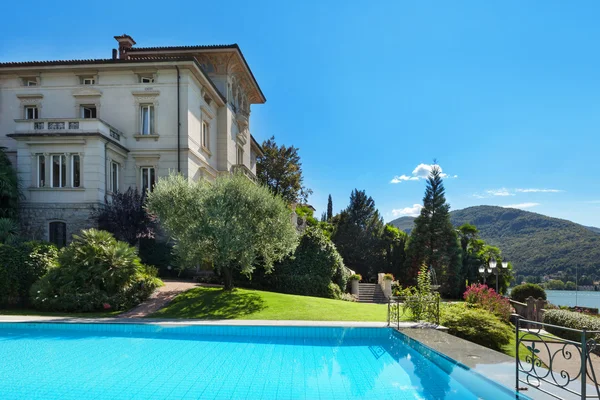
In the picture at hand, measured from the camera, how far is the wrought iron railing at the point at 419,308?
12.8 m

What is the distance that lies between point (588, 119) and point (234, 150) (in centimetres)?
2280

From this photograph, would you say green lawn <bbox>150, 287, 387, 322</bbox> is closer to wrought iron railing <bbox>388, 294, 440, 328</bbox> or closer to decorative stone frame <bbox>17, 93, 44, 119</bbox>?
wrought iron railing <bbox>388, 294, 440, 328</bbox>

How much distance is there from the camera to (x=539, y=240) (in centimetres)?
6091

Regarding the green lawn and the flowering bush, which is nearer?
the flowering bush

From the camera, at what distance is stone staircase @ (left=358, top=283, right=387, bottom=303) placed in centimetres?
2617

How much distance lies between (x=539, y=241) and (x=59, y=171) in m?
62.4

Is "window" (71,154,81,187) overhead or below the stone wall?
overhead

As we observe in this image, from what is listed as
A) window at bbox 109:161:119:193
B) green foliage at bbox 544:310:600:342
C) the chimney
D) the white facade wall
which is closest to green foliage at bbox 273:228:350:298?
the white facade wall

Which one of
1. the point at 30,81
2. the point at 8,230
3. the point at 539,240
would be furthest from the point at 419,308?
the point at 539,240

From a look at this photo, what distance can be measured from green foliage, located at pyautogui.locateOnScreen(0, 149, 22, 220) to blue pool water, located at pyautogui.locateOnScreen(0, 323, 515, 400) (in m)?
10.6

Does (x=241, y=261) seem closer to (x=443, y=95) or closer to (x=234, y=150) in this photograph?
(x=443, y=95)

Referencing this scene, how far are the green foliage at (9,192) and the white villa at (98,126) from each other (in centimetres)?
42

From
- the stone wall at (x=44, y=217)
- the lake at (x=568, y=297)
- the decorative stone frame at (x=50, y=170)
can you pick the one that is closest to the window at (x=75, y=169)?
the decorative stone frame at (x=50, y=170)

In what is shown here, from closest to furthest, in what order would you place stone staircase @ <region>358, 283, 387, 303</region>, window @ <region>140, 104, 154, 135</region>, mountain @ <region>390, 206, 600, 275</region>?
1. window @ <region>140, 104, 154, 135</region>
2. stone staircase @ <region>358, 283, 387, 303</region>
3. mountain @ <region>390, 206, 600, 275</region>
